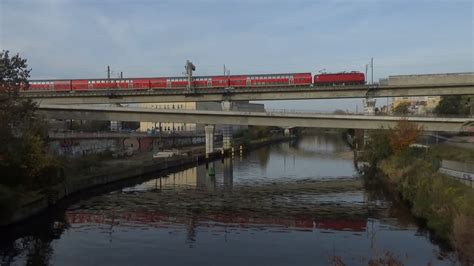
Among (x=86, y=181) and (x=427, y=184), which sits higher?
(x=427, y=184)

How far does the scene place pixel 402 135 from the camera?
5769 centimetres

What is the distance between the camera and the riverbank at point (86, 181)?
32119 mm

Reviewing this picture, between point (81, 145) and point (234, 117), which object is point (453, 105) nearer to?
point (234, 117)

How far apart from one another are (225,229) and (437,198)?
12215 millimetres

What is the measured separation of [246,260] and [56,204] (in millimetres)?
20125

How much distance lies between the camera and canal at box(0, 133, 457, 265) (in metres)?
24.1

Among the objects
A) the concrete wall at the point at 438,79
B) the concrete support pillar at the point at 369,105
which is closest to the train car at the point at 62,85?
the concrete support pillar at the point at 369,105

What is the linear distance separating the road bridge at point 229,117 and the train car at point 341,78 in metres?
7.33

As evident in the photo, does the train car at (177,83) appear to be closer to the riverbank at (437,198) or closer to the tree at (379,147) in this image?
the tree at (379,147)

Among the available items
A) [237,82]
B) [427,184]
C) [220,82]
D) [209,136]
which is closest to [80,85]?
[209,136]

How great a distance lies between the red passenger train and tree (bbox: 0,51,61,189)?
36896mm

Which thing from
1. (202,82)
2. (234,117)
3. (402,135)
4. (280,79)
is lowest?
(402,135)

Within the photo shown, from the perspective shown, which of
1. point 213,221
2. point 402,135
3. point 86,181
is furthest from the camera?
point 402,135

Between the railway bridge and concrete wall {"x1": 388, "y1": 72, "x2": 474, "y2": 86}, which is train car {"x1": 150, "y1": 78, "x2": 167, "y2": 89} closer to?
the railway bridge
